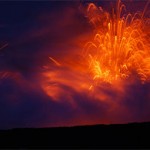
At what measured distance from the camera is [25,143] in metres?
19.7

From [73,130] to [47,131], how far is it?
173cm

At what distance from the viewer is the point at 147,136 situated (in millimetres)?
19422

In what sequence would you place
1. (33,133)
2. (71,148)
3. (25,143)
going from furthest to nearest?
1. (33,133)
2. (25,143)
3. (71,148)

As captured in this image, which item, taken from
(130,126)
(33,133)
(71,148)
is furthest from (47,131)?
(130,126)

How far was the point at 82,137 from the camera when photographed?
802 inches

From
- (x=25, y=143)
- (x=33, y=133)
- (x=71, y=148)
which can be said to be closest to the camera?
(x=71, y=148)

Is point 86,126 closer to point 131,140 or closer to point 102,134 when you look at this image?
point 102,134

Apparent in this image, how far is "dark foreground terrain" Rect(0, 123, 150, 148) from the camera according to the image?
1892 centimetres

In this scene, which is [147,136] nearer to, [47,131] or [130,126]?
[130,126]

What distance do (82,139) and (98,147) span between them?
1718 millimetres

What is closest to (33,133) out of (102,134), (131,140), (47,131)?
(47,131)

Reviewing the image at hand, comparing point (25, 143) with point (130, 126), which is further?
point (130, 126)

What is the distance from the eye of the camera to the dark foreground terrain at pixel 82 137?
18.9m

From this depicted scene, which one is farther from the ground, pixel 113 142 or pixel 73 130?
pixel 73 130
